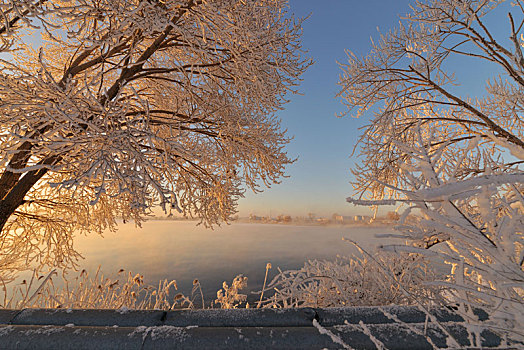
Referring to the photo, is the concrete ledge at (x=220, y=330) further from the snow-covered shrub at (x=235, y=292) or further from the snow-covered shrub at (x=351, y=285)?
the snow-covered shrub at (x=235, y=292)

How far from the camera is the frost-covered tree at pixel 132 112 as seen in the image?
353cm

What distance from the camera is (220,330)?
1.66 meters

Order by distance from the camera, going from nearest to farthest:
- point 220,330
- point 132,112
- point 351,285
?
point 220,330
point 351,285
point 132,112

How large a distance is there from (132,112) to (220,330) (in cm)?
509

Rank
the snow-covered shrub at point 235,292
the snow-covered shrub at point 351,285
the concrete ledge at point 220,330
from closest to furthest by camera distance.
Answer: the concrete ledge at point 220,330 → the snow-covered shrub at point 351,285 → the snow-covered shrub at point 235,292

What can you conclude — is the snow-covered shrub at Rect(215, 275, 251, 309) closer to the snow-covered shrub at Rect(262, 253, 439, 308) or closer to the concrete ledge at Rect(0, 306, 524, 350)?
the snow-covered shrub at Rect(262, 253, 439, 308)

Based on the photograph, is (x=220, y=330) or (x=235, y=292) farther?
(x=235, y=292)

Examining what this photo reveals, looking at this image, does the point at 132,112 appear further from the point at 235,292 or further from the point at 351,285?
the point at 351,285

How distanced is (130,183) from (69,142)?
89 cm

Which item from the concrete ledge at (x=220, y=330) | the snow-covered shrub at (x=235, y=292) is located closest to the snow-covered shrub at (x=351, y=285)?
the concrete ledge at (x=220, y=330)

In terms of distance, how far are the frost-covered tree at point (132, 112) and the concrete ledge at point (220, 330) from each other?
1.52 meters

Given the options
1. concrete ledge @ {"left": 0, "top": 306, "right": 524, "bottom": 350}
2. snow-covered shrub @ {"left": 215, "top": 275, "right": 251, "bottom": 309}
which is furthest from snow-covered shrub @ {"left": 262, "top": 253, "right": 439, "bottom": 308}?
snow-covered shrub @ {"left": 215, "top": 275, "right": 251, "bottom": 309}

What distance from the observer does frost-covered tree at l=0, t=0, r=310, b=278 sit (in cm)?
353

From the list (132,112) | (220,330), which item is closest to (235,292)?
(220,330)
